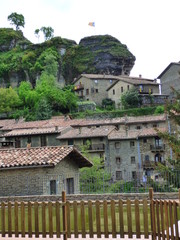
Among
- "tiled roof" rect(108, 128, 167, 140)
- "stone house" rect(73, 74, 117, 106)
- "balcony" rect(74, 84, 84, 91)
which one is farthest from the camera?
"balcony" rect(74, 84, 84, 91)

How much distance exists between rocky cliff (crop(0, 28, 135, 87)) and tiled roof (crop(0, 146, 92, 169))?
219ft

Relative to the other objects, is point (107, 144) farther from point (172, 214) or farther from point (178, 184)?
point (172, 214)

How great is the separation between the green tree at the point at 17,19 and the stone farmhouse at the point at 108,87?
149ft

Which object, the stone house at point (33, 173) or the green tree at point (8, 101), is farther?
the green tree at point (8, 101)

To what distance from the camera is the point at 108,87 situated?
7544cm

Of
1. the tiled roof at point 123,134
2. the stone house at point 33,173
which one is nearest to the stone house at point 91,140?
the tiled roof at point 123,134

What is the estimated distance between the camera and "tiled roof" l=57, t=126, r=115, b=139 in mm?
48019

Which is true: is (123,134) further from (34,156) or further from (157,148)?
(34,156)

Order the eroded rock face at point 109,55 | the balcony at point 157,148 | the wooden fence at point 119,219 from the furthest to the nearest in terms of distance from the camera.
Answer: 1. the eroded rock face at point 109,55
2. the balcony at point 157,148
3. the wooden fence at point 119,219

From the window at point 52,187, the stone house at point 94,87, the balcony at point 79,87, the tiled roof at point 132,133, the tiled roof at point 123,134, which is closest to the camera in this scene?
the window at point 52,187

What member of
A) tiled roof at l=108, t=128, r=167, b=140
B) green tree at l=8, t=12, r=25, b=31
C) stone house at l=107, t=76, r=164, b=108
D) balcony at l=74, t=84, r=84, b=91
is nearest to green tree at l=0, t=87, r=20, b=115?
balcony at l=74, t=84, r=84, b=91

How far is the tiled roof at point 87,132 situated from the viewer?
48.0m

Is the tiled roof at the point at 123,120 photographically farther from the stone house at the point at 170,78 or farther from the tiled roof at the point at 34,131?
the stone house at the point at 170,78

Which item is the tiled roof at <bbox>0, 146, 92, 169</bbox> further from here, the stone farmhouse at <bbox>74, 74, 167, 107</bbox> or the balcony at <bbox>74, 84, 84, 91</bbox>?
the balcony at <bbox>74, 84, 84, 91</bbox>
